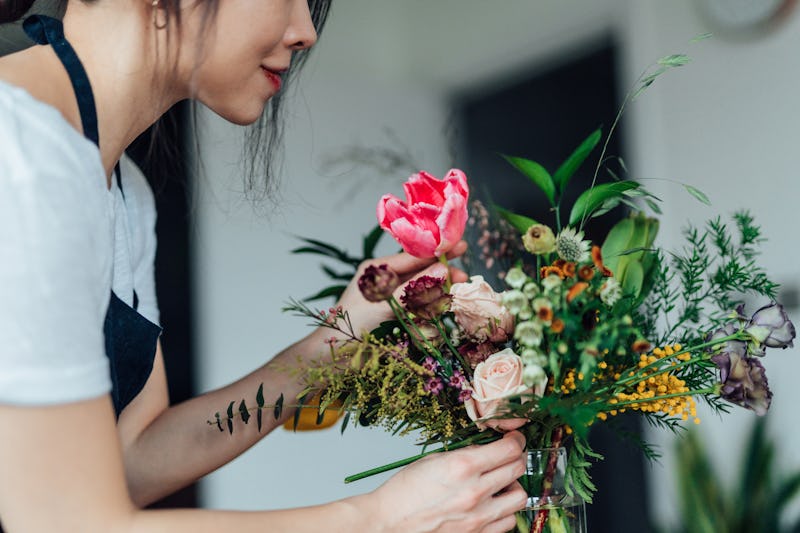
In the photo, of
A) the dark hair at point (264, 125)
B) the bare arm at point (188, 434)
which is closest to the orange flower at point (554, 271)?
the bare arm at point (188, 434)

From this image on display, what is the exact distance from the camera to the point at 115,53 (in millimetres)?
861

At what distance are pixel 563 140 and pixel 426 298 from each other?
7.57 ft

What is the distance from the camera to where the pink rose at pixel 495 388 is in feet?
2.44

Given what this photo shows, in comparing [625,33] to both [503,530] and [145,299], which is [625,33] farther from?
[503,530]

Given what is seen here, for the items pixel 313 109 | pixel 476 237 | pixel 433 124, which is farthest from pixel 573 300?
pixel 433 124

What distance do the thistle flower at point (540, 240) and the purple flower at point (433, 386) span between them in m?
0.15

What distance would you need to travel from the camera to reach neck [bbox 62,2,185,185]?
0.86 meters

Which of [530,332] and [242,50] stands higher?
[242,50]

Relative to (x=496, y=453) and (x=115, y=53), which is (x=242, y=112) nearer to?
(x=115, y=53)

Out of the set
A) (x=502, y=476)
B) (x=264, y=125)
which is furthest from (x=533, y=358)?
(x=264, y=125)

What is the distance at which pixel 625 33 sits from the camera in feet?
8.92

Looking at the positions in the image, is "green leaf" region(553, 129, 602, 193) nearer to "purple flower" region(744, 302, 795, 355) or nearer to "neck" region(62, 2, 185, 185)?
"purple flower" region(744, 302, 795, 355)

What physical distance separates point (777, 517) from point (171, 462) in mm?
1630

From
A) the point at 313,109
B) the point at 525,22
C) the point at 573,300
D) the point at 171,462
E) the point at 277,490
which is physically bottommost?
the point at 277,490
